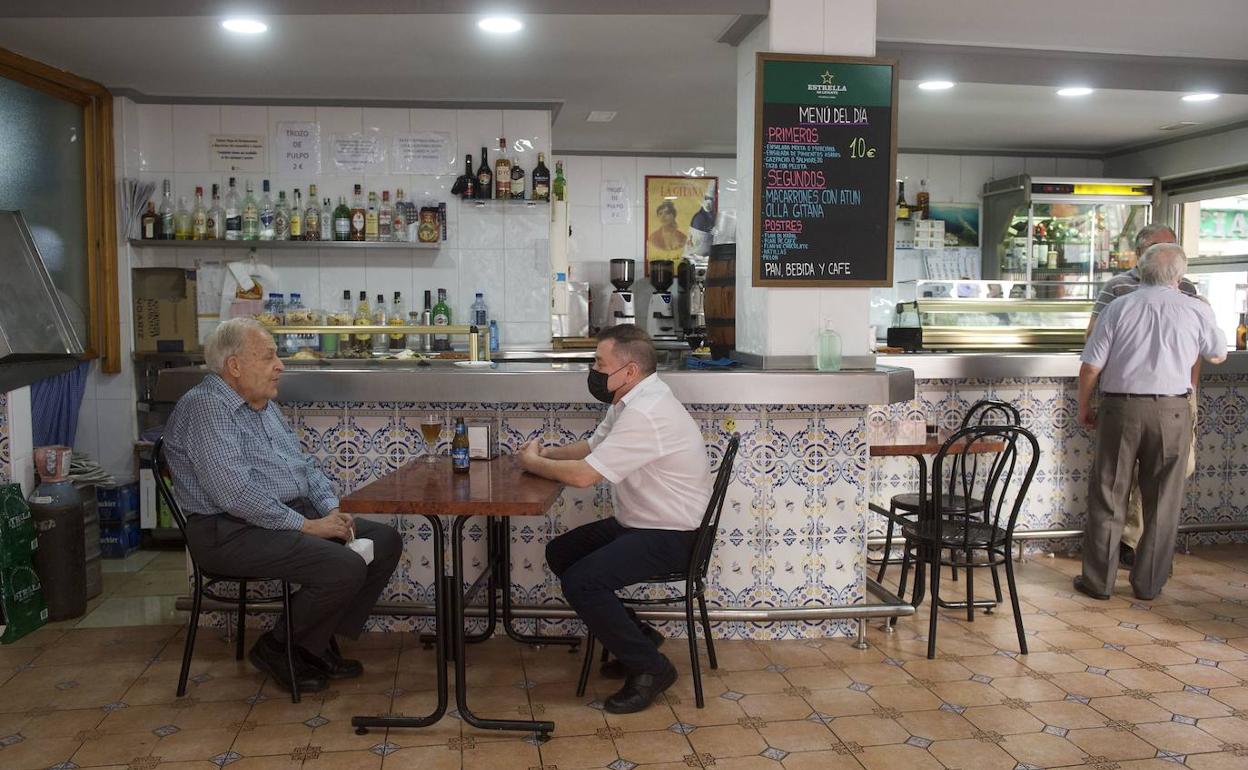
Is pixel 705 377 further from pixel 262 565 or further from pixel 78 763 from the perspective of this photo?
pixel 78 763

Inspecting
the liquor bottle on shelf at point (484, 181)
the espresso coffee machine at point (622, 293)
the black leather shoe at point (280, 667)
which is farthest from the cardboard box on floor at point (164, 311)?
the espresso coffee machine at point (622, 293)

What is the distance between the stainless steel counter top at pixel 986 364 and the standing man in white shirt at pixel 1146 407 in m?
0.45

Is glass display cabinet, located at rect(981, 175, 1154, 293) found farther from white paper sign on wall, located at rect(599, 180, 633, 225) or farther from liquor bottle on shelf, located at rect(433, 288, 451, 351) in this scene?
liquor bottle on shelf, located at rect(433, 288, 451, 351)

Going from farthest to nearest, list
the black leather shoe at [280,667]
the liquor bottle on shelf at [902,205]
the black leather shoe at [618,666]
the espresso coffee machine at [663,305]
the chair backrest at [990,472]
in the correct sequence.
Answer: the liquor bottle on shelf at [902,205]
the espresso coffee machine at [663,305]
the chair backrest at [990,472]
the black leather shoe at [618,666]
the black leather shoe at [280,667]

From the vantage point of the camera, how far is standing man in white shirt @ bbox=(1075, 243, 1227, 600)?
4508mm

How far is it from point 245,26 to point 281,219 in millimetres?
1762

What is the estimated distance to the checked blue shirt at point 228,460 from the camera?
10.8 ft

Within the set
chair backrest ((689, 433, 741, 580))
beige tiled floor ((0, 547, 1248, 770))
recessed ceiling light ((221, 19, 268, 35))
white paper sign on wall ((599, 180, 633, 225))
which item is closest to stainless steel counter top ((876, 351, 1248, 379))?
beige tiled floor ((0, 547, 1248, 770))

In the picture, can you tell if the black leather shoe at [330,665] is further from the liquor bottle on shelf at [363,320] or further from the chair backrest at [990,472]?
the liquor bottle on shelf at [363,320]

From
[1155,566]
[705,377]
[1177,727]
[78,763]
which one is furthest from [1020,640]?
[78,763]

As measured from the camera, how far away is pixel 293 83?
5.79 meters

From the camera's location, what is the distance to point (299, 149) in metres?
6.24

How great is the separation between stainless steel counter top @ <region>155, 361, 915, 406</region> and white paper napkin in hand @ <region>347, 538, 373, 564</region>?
2.03 feet

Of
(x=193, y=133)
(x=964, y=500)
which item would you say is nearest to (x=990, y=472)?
(x=964, y=500)
